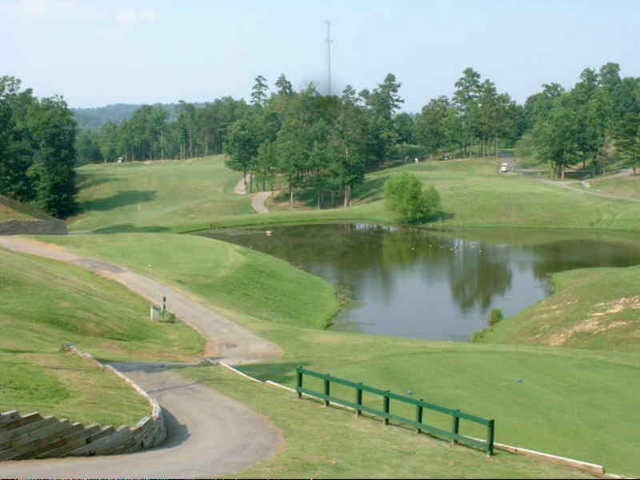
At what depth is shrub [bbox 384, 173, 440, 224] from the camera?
362 feet

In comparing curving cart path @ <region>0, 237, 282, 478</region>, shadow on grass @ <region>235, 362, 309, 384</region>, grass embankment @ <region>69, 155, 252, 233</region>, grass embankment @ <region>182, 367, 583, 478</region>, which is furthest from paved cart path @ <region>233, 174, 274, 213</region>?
grass embankment @ <region>182, 367, 583, 478</region>

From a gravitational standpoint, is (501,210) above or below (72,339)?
above

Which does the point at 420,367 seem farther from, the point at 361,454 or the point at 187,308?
the point at 187,308

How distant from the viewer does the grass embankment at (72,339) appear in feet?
68.6

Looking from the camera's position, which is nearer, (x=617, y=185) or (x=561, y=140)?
(x=617, y=185)

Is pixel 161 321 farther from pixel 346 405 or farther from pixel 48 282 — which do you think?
pixel 346 405

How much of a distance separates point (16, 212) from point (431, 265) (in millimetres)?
45010

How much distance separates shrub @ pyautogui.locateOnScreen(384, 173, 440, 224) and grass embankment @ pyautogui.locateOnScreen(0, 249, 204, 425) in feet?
214

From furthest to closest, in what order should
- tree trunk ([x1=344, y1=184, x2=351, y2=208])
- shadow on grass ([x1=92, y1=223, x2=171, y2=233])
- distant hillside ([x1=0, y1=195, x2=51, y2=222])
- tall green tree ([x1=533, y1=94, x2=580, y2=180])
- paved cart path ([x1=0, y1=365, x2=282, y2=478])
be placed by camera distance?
tall green tree ([x1=533, y1=94, x2=580, y2=180]) → tree trunk ([x1=344, y1=184, x2=351, y2=208]) → shadow on grass ([x1=92, y1=223, x2=171, y2=233]) → distant hillside ([x1=0, y1=195, x2=51, y2=222]) → paved cart path ([x1=0, y1=365, x2=282, y2=478])

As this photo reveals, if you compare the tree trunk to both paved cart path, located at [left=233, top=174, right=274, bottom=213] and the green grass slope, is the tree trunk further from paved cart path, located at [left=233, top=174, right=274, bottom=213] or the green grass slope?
the green grass slope

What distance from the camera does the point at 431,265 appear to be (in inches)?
3027

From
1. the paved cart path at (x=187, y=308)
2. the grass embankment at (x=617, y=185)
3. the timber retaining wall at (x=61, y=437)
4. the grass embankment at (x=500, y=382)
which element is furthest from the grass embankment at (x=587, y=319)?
the grass embankment at (x=617, y=185)

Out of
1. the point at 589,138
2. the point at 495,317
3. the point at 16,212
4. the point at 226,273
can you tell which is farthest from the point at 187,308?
the point at 589,138

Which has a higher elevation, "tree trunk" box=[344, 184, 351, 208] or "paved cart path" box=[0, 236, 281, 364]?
"tree trunk" box=[344, 184, 351, 208]
